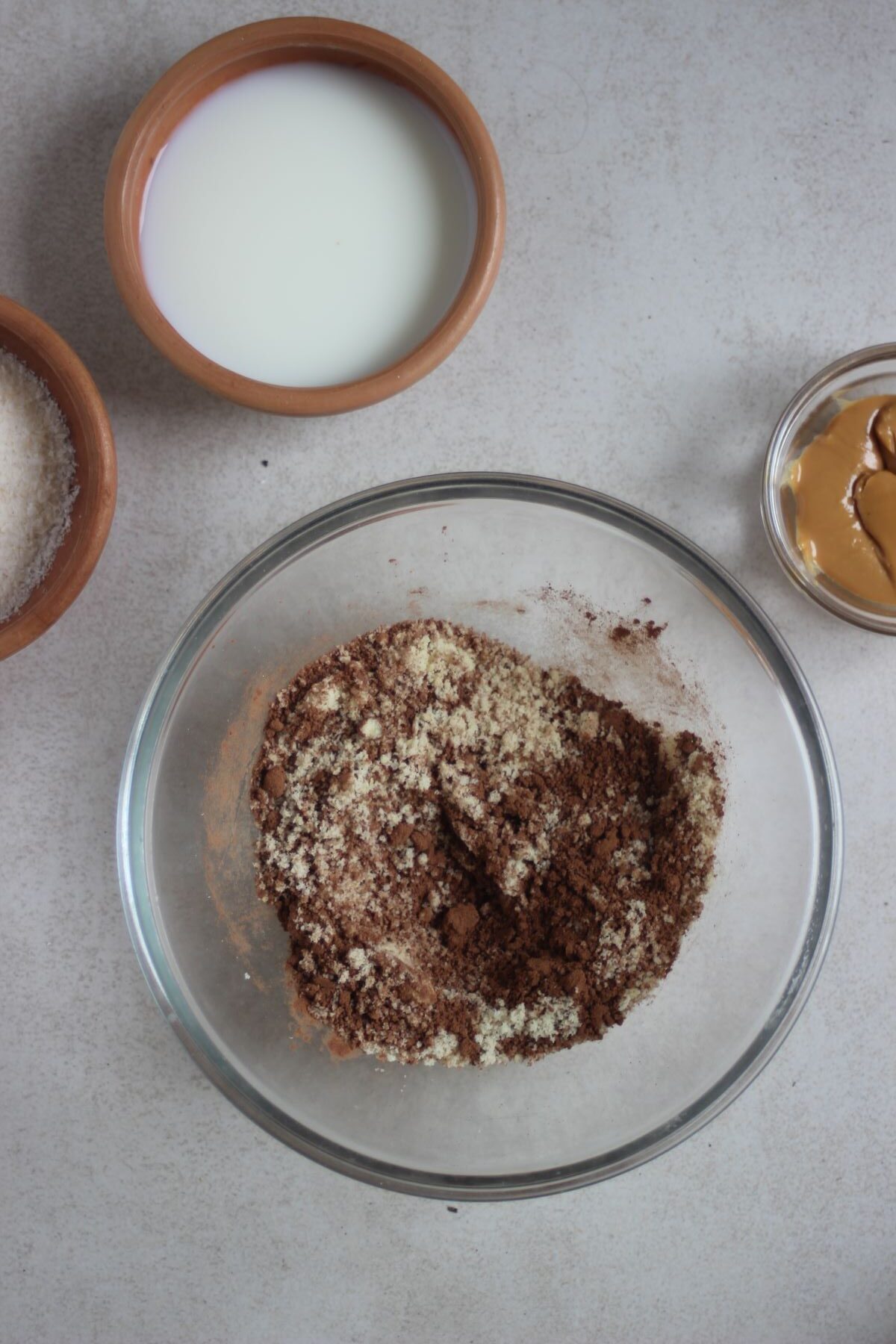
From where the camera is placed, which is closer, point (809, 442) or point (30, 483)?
point (30, 483)

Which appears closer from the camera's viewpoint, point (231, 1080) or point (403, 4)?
point (231, 1080)

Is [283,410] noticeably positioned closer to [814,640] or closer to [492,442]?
[492,442]

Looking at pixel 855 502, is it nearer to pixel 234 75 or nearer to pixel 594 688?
pixel 594 688

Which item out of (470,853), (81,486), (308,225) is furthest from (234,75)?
(470,853)

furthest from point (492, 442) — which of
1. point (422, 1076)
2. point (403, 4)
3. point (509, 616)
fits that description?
point (422, 1076)

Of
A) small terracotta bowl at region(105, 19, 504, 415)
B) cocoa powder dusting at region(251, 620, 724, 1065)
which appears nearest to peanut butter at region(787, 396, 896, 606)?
cocoa powder dusting at region(251, 620, 724, 1065)

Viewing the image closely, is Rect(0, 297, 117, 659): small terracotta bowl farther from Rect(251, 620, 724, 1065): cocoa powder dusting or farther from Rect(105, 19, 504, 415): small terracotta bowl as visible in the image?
Rect(251, 620, 724, 1065): cocoa powder dusting

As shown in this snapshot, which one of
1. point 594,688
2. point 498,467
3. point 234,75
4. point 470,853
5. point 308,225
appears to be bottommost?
point 470,853
